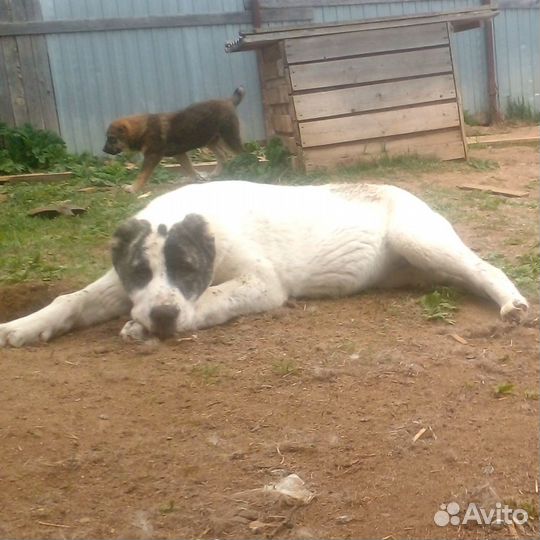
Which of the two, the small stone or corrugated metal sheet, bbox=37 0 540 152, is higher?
corrugated metal sheet, bbox=37 0 540 152

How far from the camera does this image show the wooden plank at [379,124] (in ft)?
27.9

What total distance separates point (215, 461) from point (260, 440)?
0.20m

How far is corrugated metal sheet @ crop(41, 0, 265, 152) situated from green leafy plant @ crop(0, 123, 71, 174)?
2.28 ft

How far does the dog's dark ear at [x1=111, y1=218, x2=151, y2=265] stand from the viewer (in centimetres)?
405

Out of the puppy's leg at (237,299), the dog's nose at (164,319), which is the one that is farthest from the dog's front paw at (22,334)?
the puppy's leg at (237,299)

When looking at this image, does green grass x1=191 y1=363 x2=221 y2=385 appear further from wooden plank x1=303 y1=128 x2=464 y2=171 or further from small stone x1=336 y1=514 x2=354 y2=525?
wooden plank x1=303 y1=128 x2=464 y2=171

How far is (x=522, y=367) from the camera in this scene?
131 inches

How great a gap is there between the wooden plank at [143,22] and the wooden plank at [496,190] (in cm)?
536

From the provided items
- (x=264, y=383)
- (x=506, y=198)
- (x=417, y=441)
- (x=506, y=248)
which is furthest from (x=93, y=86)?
(x=417, y=441)

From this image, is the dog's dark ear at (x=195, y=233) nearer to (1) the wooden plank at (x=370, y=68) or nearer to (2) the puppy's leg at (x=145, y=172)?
(2) the puppy's leg at (x=145, y=172)

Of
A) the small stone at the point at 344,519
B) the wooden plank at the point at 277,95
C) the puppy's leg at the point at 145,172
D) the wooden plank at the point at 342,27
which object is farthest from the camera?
the wooden plank at the point at 277,95

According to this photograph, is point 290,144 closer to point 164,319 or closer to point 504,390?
point 164,319

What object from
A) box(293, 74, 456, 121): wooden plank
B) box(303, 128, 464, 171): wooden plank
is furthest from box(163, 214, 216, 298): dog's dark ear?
box(293, 74, 456, 121): wooden plank

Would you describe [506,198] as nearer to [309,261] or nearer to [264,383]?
[309,261]
